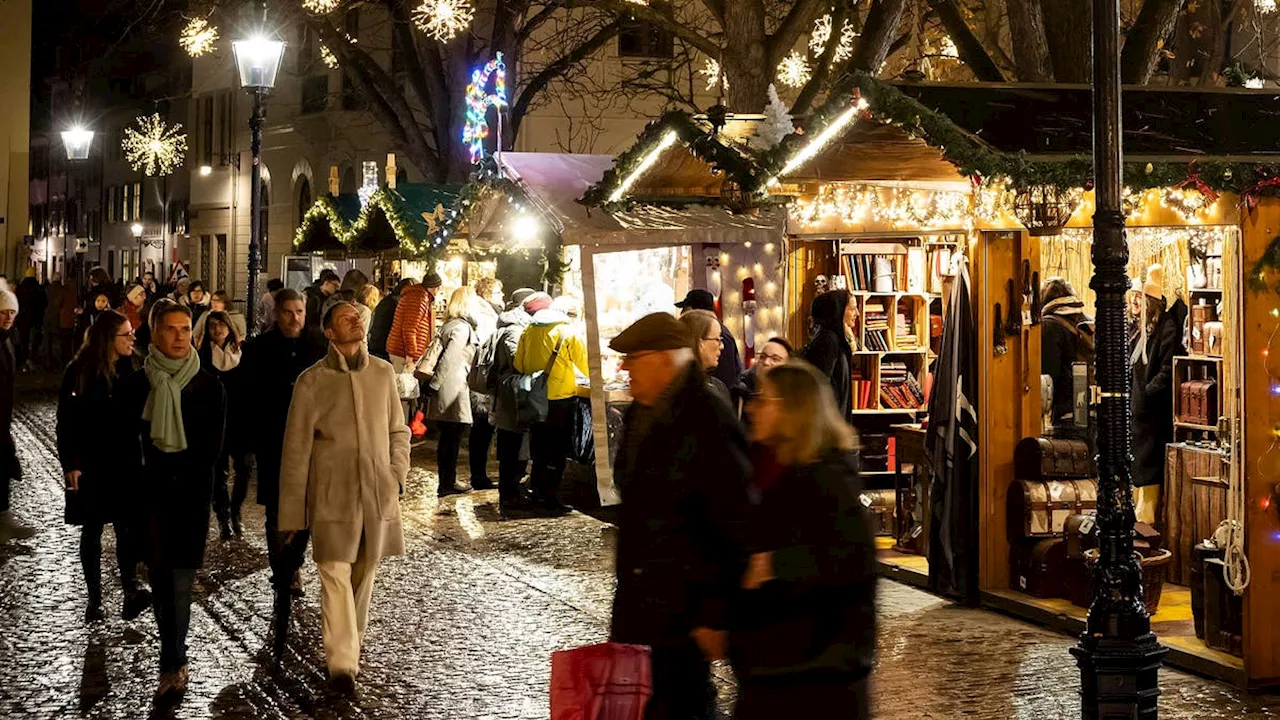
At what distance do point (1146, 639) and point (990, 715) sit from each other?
1058mm

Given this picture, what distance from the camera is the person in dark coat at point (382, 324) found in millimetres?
20578

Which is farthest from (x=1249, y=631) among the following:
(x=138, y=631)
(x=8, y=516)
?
(x=8, y=516)

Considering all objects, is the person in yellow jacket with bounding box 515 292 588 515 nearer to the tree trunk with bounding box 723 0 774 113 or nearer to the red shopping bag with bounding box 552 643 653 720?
the tree trunk with bounding box 723 0 774 113

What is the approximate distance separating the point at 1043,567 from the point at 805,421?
6.23 metres

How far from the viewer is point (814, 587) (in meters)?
5.33

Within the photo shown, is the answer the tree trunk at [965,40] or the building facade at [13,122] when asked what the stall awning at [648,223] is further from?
the building facade at [13,122]

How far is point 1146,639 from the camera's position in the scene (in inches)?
311

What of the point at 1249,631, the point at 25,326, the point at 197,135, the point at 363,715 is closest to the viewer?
the point at 363,715

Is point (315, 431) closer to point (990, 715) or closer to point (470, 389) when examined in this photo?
point (990, 715)

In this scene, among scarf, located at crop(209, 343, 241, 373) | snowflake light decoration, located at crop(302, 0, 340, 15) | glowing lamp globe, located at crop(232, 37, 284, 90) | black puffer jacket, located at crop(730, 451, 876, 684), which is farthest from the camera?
snowflake light decoration, located at crop(302, 0, 340, 15)

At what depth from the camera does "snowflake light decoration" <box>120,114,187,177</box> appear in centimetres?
4891

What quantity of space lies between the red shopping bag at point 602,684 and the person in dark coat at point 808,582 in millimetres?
544

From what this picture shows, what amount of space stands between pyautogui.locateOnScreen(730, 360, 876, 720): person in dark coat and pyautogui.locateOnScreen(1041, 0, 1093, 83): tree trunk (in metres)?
11.7

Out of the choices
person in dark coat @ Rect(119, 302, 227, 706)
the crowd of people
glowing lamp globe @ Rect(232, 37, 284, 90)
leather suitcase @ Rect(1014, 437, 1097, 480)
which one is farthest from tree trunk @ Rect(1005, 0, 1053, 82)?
person in dark coat @ Rect(119, 302, 227, 706)
